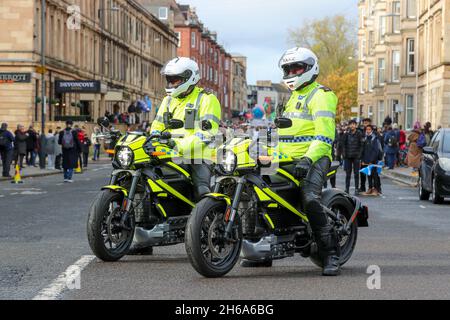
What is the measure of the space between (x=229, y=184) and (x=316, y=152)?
2.62 ft

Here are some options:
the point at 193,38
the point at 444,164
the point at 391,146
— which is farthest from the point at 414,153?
the point at 193,38

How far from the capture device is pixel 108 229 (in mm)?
9492

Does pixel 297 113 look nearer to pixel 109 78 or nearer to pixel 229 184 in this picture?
pixel 229 184

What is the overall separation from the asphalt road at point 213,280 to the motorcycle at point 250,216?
0.20 m

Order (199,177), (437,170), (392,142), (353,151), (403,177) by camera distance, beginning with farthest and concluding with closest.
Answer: (392,142)
(403,177)
(353,151)
(437,170)
(199,177)

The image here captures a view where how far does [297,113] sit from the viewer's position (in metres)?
9.04

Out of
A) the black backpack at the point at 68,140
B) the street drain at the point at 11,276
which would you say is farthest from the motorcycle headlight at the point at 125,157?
the black backpack at the point at 68,140

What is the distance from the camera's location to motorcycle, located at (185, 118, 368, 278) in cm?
835

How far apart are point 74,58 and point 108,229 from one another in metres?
59.4

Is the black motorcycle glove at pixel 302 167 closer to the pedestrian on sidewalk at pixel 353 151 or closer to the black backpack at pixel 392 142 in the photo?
the pedestrian on sidewalk at pixel 353 151

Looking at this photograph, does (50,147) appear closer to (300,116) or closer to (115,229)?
(115,229)

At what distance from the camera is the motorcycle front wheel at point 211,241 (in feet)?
26.9

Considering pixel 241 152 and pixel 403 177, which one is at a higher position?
pixel 241 152
